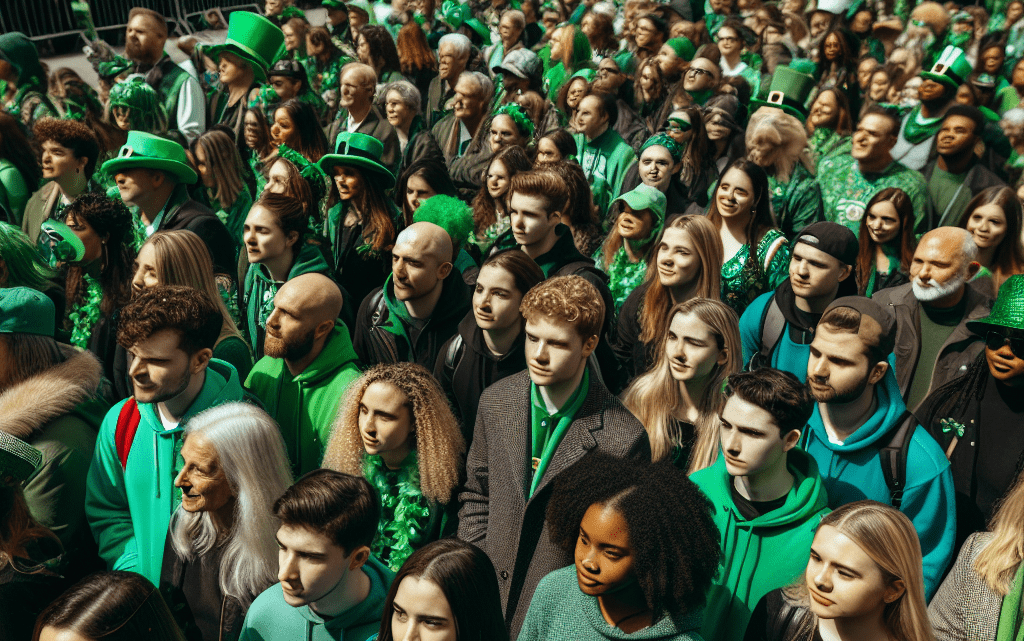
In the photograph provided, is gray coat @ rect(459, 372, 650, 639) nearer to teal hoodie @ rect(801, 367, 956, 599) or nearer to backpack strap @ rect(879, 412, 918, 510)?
teal hoodie @ rect(801, 367, 956, 599)

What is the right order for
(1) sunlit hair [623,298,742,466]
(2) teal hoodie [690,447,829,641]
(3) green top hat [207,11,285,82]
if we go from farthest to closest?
1. (3) green top hat [207,11,285,82]
2. (1) sunlit hair [623,298,742,466]
3. (2) teal hoodie [690,447,829,641]

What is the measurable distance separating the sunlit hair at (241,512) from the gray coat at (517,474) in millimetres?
767

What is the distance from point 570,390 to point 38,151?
5101 mm

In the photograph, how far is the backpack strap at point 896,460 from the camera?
3.62 meters

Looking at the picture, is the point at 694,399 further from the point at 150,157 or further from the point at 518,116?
the point at 518,116

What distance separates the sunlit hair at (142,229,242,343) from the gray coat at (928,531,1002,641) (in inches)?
124

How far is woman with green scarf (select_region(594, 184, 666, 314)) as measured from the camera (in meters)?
5.71

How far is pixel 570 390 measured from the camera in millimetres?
3723

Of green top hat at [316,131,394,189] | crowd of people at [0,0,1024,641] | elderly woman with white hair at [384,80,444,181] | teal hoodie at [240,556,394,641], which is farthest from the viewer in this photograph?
elderly woman with white hair at [384,80,444,181]

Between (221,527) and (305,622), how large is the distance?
1.75 ft

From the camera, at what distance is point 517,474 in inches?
144

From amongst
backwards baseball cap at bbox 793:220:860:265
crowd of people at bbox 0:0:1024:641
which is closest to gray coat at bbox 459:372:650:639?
crowd of people at bbox 0:0:1024:641

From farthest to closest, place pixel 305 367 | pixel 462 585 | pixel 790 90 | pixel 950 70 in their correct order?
pixel 790 90 → pixel 950 70 → pixel 305 367 → pixel 462 585

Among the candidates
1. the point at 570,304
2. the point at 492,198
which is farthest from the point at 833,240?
the point at 492,198
